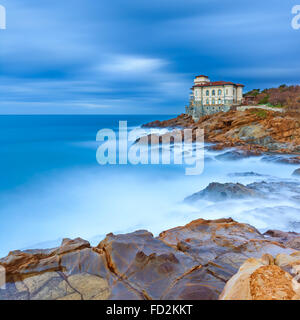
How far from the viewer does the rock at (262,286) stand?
2.66 metres

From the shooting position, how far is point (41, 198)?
13.9 meters

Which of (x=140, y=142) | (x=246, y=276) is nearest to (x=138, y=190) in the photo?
(x=246, y=276)

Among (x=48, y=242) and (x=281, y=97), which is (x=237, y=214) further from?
(x=281, y=97)

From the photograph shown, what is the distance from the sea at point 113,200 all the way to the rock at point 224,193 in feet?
1.09

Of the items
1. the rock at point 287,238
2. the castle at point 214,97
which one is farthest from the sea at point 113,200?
the castle at point 214,97

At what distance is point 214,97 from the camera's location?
44.8 meters

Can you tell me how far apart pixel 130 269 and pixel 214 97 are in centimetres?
4484

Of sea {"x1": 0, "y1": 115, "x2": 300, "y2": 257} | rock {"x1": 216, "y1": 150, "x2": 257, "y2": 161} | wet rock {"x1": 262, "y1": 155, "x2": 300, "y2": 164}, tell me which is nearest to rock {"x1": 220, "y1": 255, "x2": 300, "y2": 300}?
sea {"x1": 0, "y1": 115, "x2": 300, "y2": 257}

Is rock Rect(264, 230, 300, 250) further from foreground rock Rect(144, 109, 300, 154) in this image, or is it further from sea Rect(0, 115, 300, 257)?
foreground rock Rect(144, 109, 300, 154)

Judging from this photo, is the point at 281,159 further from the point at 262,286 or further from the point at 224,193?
the point at 262,286

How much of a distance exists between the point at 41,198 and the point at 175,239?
10.7 metres

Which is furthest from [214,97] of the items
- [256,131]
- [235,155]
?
[235,155]

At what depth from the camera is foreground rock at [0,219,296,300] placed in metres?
3.45

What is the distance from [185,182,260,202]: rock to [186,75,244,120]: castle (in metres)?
35.4
